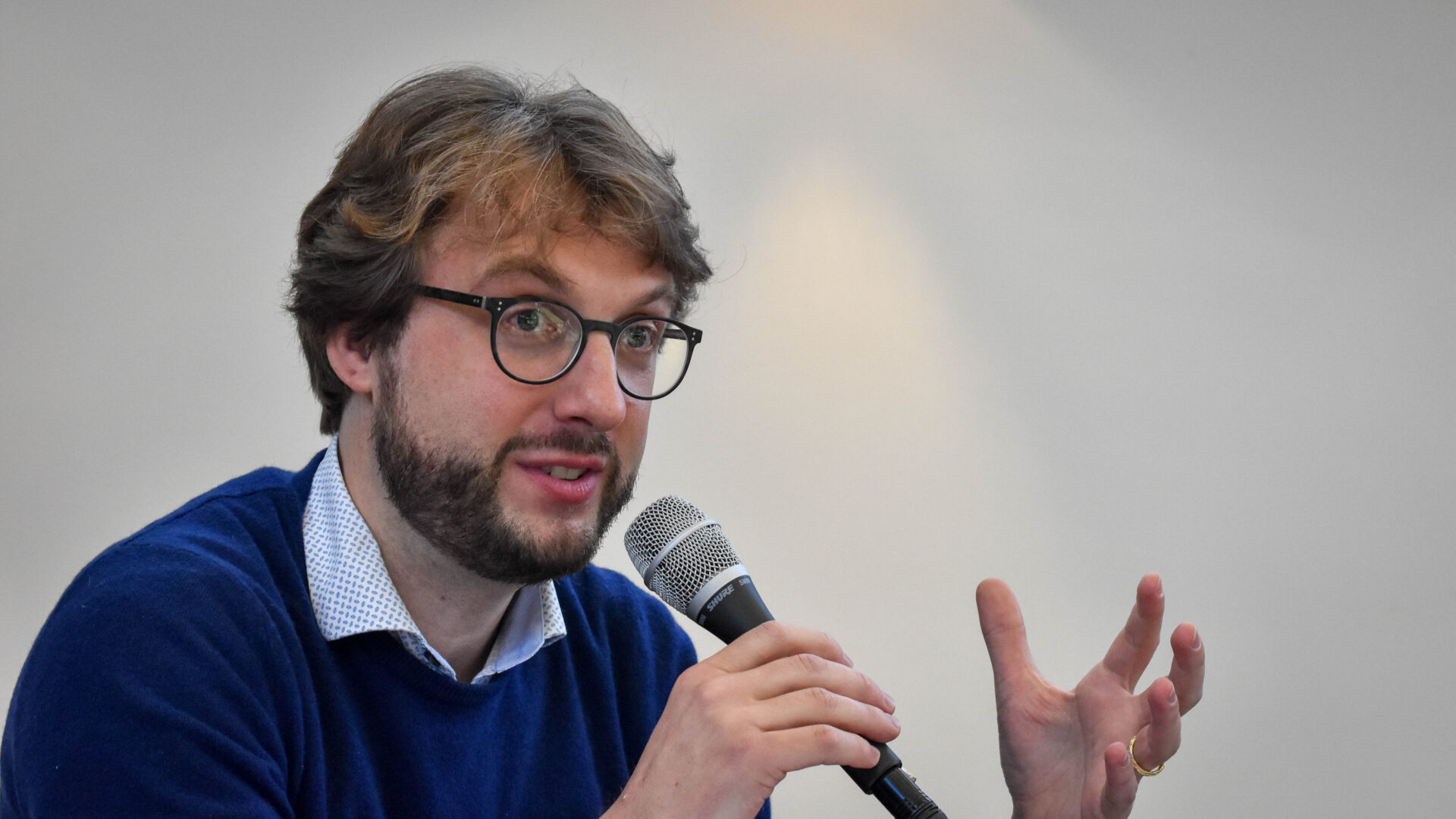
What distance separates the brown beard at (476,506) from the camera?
120 cm

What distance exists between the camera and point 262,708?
3.51 feet

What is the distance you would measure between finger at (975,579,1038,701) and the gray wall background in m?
1.23

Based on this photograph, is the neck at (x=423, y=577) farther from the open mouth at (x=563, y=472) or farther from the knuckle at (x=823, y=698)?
the knuckle at (x=823, y=698)

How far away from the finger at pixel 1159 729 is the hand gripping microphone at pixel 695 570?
1.51 feet

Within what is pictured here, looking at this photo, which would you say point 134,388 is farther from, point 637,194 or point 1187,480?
point 1187,480

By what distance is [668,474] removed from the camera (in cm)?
262

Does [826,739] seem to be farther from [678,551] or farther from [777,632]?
[678,551]

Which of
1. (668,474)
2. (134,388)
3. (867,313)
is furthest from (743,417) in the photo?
(134,388)

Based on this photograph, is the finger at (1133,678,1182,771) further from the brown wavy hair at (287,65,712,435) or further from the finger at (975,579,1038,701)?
the brown wavy hair at (287,65,712,435)

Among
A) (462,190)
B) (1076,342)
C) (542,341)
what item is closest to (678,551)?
(542,341)

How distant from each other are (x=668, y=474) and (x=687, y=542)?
144 cm

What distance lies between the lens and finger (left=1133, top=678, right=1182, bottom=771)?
4.04 ft

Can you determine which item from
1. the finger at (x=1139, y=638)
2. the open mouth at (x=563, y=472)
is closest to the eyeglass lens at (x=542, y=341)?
the open mouth at (x=563, y=472)

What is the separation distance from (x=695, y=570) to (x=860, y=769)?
270 millimetres
